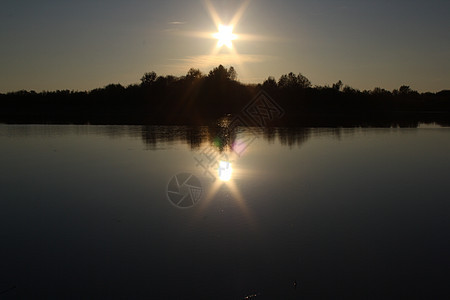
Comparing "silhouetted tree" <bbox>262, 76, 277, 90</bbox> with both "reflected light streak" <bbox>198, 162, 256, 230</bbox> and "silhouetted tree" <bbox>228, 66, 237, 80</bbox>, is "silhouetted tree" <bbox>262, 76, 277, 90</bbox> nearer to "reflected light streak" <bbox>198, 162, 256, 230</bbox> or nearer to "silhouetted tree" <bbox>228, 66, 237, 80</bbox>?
"silhouetted tree" <bbox>228, 66, 237, 80</bbox>

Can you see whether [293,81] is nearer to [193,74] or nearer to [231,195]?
[193,74]

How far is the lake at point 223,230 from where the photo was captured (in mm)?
4410

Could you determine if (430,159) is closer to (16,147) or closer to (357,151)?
(357,151)

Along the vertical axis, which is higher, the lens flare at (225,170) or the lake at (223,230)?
the lens flare at (225,170)

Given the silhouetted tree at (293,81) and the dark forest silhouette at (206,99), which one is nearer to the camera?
the dark forest silhouette at (206,99)

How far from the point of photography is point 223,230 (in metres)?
6.06

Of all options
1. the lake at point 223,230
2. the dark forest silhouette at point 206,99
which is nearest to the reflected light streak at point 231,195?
the lake at point 223,230

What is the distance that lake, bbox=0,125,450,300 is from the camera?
4.41 meters

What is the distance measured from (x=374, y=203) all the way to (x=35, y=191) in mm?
7058

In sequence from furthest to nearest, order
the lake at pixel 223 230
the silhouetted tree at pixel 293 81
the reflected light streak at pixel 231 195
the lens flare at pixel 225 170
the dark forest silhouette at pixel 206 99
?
the silhouetted tree at pixel 293 81 < the dark forest silhouette at pixel 206 99 < the lens flare at pixel 225 170 < the reflected light streak at pixel 231 195 < the lake at pixel 223 230

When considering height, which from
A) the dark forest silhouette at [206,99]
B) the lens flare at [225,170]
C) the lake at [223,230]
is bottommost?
the lake at [223,230]

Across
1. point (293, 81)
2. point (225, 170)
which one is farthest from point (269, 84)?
point (225, 170)

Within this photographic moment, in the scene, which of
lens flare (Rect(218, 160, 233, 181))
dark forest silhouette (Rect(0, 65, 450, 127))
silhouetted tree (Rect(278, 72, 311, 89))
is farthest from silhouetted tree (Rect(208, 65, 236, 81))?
lens flare (Rect(218, 160, 233, 181))

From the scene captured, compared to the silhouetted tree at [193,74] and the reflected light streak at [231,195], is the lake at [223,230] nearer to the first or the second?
the reflected light streak at [231,195]
